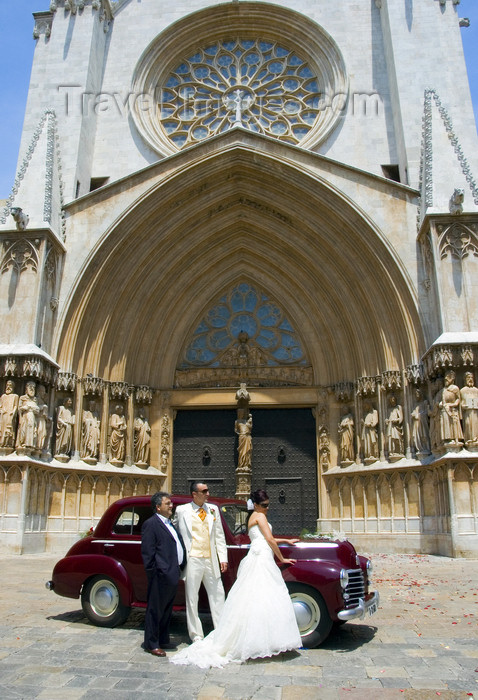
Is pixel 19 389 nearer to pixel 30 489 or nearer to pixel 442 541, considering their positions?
pixel 30 489

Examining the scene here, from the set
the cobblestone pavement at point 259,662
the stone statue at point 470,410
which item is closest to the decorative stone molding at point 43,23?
the stone statue at point 470,410

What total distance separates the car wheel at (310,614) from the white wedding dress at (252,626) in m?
0.41

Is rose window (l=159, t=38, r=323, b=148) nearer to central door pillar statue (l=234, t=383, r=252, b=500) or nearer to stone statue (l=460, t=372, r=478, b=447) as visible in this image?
central door pillar statue (l=234, t=383, r=252, b=500)

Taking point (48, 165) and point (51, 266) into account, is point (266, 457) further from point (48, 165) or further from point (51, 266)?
point (48, 165)

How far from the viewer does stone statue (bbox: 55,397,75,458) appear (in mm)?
12617

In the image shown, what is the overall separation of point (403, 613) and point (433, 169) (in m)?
9.48

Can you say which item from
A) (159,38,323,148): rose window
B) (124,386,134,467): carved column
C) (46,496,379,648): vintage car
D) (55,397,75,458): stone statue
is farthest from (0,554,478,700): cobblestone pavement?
(159,38,323,148): rose window

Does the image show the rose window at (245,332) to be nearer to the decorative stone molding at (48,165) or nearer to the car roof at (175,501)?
the decorative stone molding at (48,165)

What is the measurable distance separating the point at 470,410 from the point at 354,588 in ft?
22.4

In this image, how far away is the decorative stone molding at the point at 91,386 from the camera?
13.4 meters

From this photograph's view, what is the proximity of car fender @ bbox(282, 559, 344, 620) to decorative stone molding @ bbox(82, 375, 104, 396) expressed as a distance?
913 cm

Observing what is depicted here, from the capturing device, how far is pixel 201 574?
4965 millimetres

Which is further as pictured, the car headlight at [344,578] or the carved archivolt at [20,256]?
the carved archivolt at [20,256]

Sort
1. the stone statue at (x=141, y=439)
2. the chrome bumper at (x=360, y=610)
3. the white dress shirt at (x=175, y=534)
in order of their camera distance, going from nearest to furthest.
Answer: the chrome bumper at (x=360, y=610) < the white dress shirt at (x=175, y=534) < the stone statue at (x=141, y=439)
